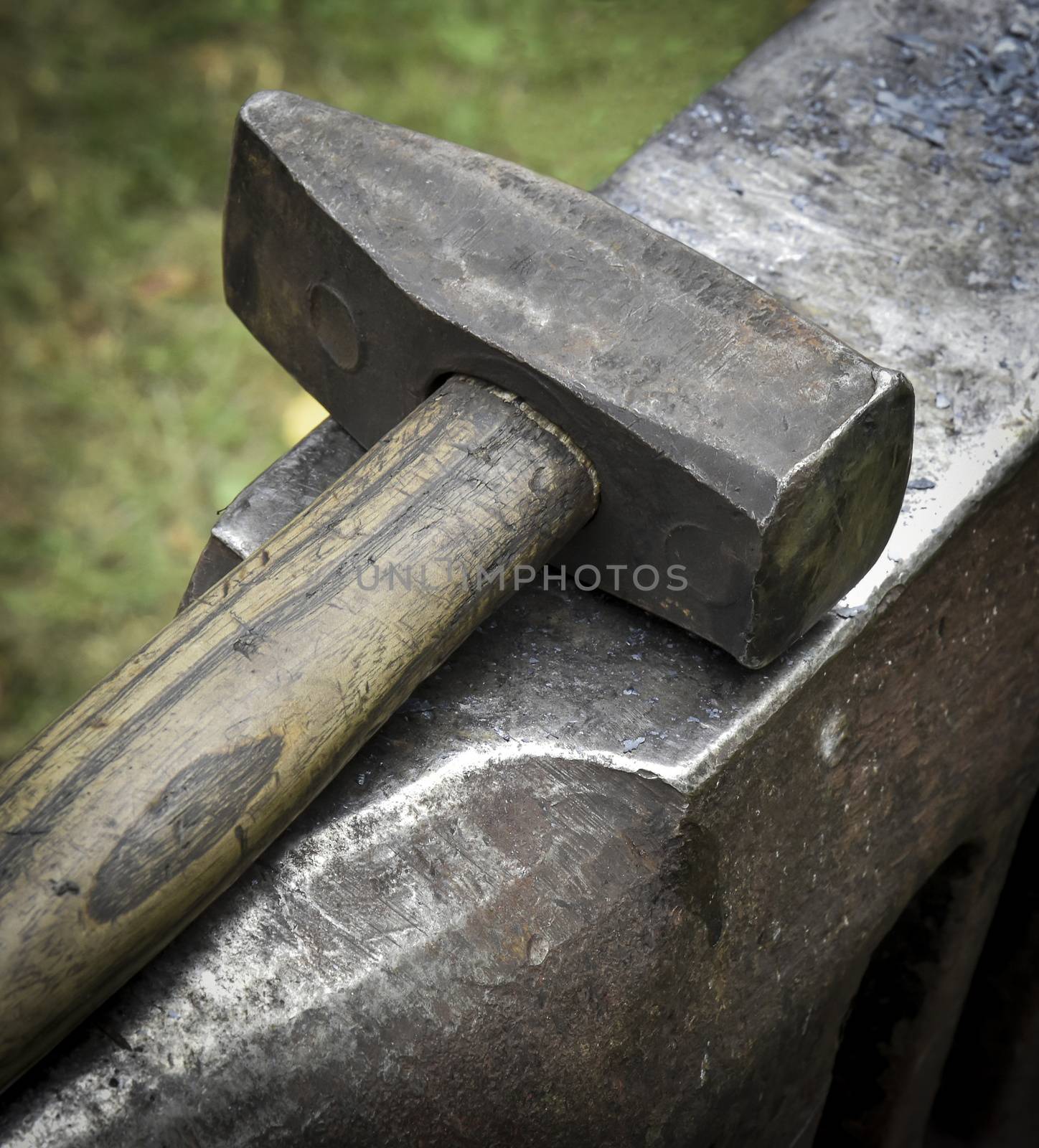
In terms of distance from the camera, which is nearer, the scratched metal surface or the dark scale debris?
the scratched metal surface

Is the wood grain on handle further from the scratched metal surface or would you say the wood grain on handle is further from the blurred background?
the blurred background

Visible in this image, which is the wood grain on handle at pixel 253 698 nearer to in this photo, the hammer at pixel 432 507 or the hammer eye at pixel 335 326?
the hammer at pixel 432 507

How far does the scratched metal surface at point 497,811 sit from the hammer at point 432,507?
0.05 metres

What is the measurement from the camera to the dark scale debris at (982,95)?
1.33 metres

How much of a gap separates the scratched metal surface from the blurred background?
128 centimetres

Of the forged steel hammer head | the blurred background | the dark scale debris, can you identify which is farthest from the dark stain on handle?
the blurred background

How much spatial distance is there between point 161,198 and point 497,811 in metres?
2.17

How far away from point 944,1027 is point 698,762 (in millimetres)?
837

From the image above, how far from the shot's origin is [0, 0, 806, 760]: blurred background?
89.5 inches

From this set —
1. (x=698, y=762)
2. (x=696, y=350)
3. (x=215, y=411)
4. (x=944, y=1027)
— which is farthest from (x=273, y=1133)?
(x=215, y=411)

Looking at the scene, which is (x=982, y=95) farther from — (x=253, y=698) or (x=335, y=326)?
(x=253, y=698)

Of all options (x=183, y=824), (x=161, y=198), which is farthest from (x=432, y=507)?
(x=161, y=198)

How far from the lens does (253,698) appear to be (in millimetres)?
850

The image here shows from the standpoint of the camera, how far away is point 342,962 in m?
0.91
